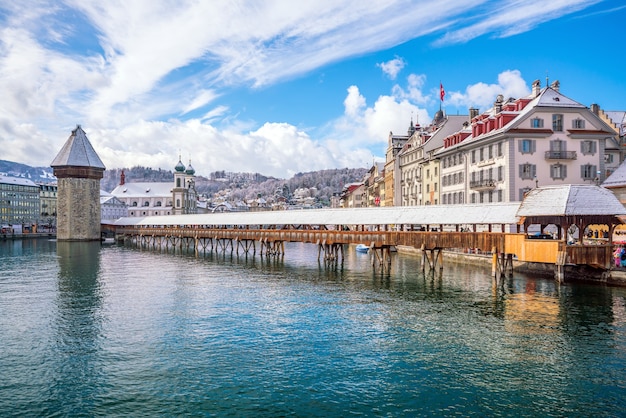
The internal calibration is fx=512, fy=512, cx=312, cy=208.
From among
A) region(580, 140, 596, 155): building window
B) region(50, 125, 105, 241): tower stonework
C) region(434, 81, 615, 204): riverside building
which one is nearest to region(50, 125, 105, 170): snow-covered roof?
region(50, 125, 105, 241): tower stonework

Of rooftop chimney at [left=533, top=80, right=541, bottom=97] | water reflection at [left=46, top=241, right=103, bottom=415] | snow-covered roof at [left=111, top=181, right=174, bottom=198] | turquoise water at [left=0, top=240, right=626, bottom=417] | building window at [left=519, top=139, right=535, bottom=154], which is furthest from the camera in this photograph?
snow-covered roof at [left=111, top=181, right=174, bottom=198]

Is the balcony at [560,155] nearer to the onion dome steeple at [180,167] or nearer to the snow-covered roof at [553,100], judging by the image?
the snow-covered roof at [553,100]

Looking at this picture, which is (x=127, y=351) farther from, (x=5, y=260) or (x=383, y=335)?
(x=5, y=260)

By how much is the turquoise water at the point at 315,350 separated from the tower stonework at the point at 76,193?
71134 millimetres

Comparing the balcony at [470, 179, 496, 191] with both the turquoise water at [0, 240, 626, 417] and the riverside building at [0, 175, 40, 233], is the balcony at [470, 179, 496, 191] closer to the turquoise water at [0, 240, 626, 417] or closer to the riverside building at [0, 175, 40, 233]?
Answer: the turquoise water at [0, 240, 626, 417]

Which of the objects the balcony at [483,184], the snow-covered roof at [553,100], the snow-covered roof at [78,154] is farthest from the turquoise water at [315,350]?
the snow-covered roof at [78,154]

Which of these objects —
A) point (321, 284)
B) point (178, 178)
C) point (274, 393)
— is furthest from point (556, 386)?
point (178, 178)

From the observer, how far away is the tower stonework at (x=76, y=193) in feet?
332

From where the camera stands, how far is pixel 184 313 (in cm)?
2638

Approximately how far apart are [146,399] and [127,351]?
5.11 metres

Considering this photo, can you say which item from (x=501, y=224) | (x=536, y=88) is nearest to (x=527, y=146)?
(x=536, y=88)

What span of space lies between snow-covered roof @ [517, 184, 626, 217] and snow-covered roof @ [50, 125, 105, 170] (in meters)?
93.1

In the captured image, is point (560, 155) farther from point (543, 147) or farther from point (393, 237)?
point (393, 237)

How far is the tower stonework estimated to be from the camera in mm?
101312
